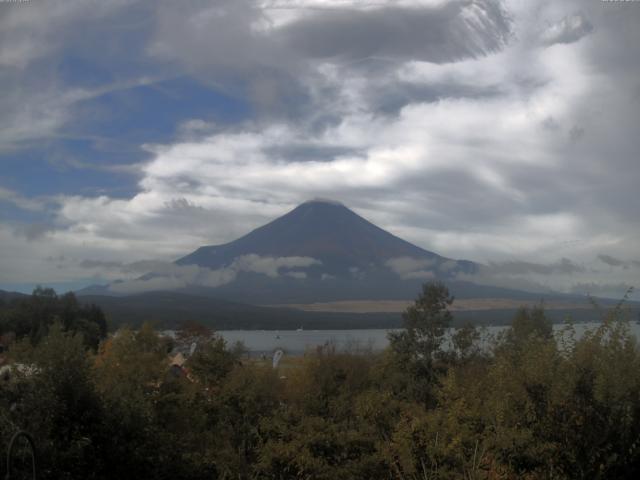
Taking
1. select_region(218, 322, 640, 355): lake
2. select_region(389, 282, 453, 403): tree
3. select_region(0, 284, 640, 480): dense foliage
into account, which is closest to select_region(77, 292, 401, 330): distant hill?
select_region(218, 322, 640, 355): lake

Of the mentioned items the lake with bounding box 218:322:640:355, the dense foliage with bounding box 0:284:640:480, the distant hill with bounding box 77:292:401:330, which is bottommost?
the lake with bounding box 218:322:640:355

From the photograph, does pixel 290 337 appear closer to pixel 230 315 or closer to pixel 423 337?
pixel 230 315

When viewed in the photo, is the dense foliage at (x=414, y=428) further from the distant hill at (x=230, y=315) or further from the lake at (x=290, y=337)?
the distant hill at (x=230, y=315)

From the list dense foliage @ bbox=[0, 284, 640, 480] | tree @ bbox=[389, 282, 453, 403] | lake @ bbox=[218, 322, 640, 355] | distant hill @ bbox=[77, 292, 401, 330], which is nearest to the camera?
dense foliage @ bbox=[0, 284, 640, 480]

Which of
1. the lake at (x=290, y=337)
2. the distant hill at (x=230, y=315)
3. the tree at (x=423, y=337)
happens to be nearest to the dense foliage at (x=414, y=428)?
the tree at (x=423, y=337)

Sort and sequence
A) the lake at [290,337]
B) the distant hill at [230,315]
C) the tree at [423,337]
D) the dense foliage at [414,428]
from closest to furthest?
the dense foliage at [414,428]
the tree at [423,337]
the lake at [290,337]
the distant hill at [230,315]

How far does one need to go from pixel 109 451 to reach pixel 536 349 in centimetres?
600

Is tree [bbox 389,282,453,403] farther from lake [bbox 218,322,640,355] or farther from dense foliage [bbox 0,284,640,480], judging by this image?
dense foliage [bbox 0,284,640,480]

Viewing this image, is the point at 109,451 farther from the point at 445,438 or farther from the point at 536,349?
the point at 536,349

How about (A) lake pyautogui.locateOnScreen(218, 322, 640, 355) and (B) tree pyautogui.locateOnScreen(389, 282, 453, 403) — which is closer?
(B) tree pyautogui.locateOnScreen(389, 282, 453, 403)

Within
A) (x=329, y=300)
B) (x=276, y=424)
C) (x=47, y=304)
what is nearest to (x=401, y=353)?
(x=276, y=424)

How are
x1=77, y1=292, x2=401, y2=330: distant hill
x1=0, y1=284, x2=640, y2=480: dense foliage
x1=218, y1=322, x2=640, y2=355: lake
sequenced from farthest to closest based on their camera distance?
x1=77, y1=292, x2=401, y2=330: distant hill
x1=218, y1=322, x2=640, y2=355: lake
x1=0, y1=284, x2=640, y2=480: dense foliage

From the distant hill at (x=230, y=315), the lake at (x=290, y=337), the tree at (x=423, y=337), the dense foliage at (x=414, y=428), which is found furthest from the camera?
the distant hill at (x=230, y=315)

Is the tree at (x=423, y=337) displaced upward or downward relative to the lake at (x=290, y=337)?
upward
